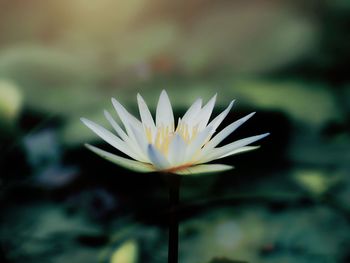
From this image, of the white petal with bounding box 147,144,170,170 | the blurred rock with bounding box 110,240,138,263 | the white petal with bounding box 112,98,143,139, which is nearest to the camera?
the white petal with bounding box 147,144,170,170

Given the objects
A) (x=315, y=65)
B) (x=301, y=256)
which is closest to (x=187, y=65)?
(x=315, y=65)

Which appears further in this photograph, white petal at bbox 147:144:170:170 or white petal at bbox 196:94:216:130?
white petal at bbox 196:94:216:130

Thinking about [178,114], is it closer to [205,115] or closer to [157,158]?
[205,115]

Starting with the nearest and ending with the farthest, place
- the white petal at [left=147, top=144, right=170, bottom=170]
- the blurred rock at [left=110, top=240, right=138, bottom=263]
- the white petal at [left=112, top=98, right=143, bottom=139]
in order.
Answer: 1. the white petal at [left=147, top=144, right=170, bottom=170]
2. the white petal at [left=112, top=98, right=143, bottom=139]
3. the blurred rock at [left=110, top=240, right=138, bottom=263]

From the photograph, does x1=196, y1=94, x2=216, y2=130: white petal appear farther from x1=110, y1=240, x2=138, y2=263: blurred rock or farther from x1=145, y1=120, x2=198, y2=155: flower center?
x1=110, y1=240, x2=138, y2=263: blurred rock

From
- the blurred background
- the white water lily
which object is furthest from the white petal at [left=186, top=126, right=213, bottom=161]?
the blurred background

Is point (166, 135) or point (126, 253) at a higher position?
point (166, 135)

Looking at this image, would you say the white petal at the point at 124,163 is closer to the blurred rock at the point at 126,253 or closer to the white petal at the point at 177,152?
the white petal at the point at 177,152

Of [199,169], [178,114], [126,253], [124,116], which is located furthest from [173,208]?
[178,114]
